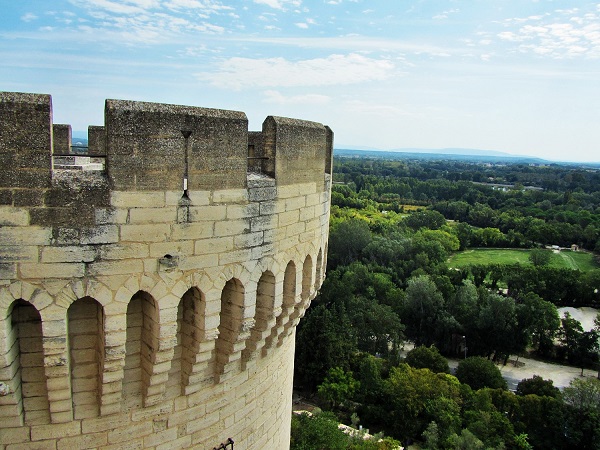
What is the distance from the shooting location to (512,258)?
3504 inches

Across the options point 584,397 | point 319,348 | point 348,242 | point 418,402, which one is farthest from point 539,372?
point 348,242

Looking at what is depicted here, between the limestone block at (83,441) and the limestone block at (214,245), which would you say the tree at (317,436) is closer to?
the limestone block at (83,441)

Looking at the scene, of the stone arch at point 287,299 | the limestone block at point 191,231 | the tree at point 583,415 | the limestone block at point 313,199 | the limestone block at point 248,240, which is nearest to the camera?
the limestone block at point 191,231

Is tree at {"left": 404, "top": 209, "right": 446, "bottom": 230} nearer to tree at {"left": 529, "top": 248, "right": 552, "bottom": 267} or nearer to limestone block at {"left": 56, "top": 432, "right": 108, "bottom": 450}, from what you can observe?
tree at {"left": 529, "top": 248, "right": 552, "bottom": 267}

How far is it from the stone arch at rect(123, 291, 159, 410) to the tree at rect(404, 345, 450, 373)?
39838 millimetres

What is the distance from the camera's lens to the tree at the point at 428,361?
41.9m

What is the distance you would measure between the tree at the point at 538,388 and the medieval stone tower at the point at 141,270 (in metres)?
38.0

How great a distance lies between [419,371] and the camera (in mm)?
38531

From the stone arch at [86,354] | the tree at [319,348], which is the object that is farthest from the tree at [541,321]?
the stone arch at [86,354]

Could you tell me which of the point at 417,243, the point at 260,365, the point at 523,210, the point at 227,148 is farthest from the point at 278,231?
the point at 523,210

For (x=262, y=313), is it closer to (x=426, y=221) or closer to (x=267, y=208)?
(x=267, y=208)

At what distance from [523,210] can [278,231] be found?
122816mm

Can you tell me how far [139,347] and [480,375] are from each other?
40.5 m

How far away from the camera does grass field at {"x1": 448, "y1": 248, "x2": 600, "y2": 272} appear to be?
83.8 meters
